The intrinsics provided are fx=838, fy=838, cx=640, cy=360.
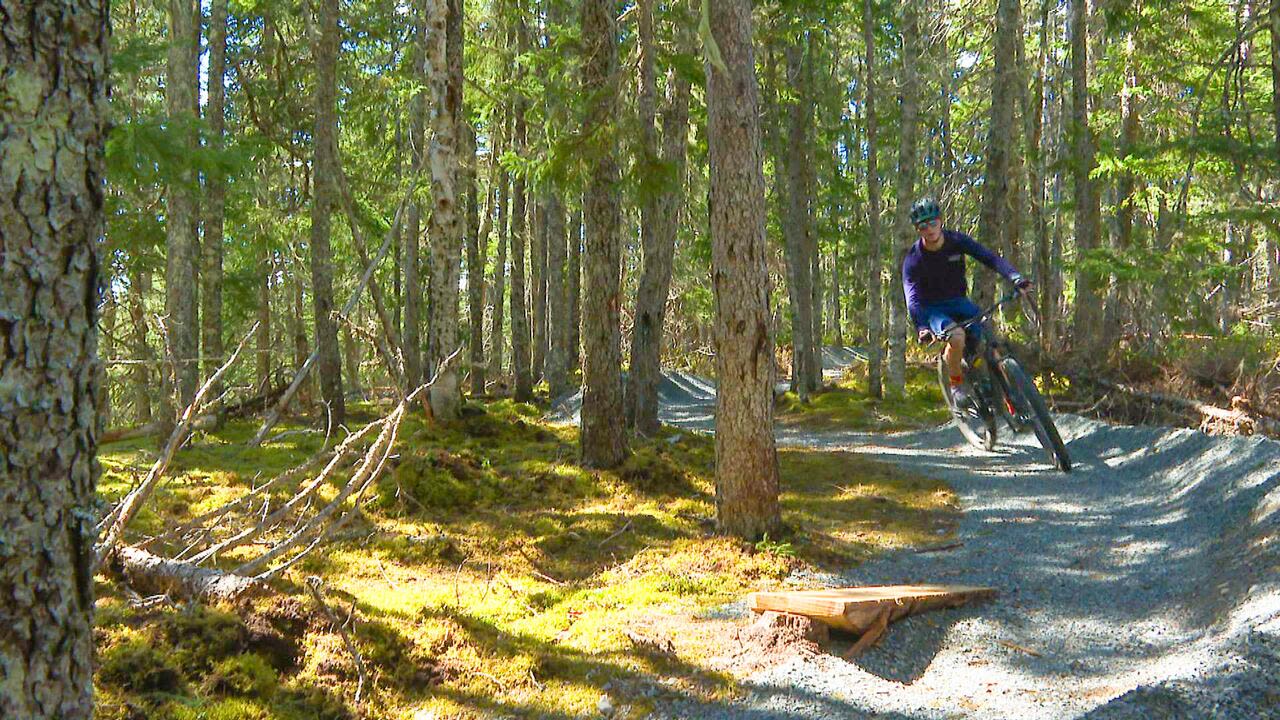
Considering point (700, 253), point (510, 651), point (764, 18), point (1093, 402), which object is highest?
point (764, 18)

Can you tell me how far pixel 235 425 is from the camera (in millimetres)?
13398

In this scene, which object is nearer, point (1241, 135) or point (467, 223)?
point (1241, 135)

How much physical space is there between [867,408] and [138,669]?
48.3 feet

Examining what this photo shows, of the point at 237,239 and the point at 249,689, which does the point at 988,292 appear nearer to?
the point at 249,689

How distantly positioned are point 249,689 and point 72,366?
2.31m

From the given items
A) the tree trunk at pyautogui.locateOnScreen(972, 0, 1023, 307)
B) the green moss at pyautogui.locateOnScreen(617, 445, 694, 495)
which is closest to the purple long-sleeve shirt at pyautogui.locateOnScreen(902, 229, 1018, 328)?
the green moss at pyautogui.locateOnScreen(617, 445, 694, 495)

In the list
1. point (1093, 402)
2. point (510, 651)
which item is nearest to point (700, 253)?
point (1093, 402)

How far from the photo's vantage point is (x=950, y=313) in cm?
793

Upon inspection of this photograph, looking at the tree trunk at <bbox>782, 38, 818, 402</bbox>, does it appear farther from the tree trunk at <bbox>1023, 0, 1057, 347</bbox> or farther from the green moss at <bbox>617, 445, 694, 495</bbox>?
the green moss at <bbox>617, 445, 694, 495</bbox>

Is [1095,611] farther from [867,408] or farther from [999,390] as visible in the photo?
[867,408]

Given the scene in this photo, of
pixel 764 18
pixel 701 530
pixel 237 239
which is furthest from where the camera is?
pixel 237 239

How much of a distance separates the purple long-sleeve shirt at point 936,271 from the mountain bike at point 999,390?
0.38 metres

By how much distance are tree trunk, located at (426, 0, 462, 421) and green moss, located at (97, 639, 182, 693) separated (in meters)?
7.61

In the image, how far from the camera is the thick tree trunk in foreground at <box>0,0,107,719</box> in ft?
5.74
